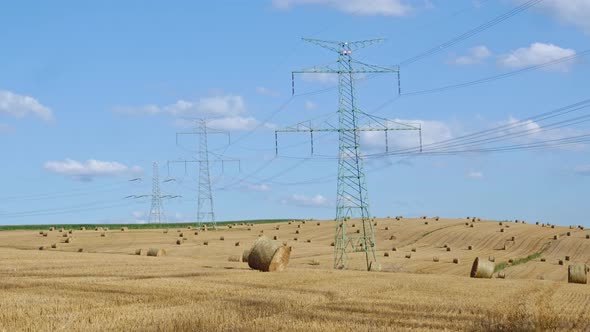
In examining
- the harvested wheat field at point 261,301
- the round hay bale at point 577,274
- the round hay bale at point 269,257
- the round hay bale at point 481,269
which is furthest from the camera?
the round hay bale at point 577,274

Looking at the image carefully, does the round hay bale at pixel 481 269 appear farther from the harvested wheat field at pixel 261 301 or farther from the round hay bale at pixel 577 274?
the harvested wheat field at pixel 261 301

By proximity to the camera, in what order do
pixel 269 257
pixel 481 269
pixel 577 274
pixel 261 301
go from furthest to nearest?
pixel 577 274 < pixel 481 269 < pixel 269 257 < pixel 261 301

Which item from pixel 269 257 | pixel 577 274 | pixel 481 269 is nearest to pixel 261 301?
pixel 269 257

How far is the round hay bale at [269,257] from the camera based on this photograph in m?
37.0

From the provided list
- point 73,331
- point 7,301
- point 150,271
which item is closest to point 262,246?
point 150,271

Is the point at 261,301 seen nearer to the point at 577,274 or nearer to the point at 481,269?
the point at 481,269

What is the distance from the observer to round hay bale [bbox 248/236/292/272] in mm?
37000

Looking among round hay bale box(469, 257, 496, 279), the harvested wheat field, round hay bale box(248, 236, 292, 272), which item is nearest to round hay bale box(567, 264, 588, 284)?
round hay bale box(469, 257, 496, 279)

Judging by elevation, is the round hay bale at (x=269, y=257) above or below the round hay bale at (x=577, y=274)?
above

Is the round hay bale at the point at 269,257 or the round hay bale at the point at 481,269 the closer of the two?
the round hay bale at the point at 269,257

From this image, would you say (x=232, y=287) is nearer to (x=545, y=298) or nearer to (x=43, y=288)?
(x=43, y=288)

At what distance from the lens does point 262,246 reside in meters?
37.4

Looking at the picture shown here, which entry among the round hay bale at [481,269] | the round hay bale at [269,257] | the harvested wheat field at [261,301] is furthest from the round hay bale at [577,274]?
the round hay bale at [269,257]

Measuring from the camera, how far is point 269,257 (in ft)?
121
